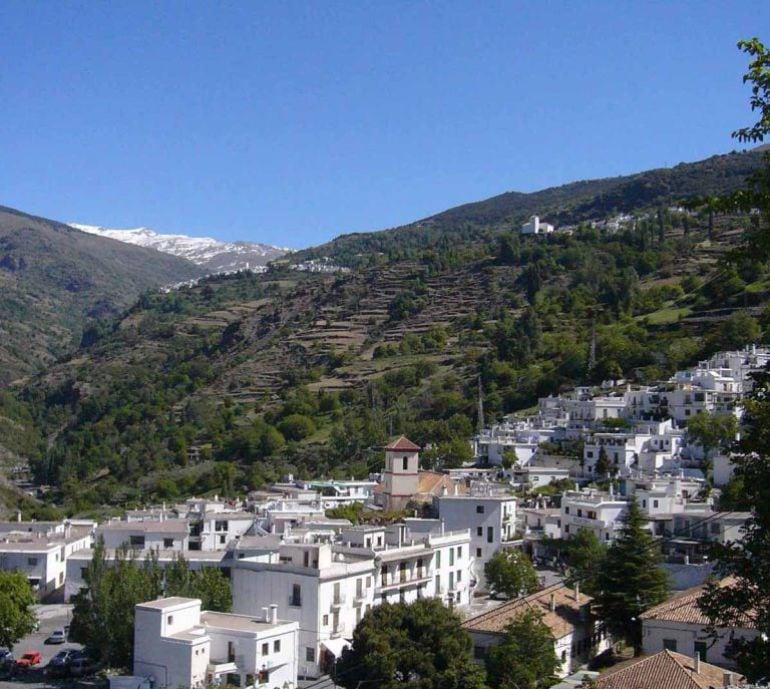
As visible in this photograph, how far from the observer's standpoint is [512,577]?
3503 centimetres

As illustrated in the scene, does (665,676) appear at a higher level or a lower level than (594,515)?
lower

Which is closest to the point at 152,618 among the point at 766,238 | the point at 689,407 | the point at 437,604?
the point at 437,604

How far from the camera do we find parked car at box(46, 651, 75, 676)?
2816cm

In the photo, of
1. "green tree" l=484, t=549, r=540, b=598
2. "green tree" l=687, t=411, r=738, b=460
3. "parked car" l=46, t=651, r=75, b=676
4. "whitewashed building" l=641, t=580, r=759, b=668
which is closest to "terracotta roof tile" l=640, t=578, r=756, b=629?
"whitewashed building" l=641, t=580, r=759, b=668

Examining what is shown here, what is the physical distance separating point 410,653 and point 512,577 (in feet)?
34.4

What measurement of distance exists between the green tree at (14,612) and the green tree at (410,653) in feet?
32.0

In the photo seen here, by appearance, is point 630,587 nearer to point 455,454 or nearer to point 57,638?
point 57,638

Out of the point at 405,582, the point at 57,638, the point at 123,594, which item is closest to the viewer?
the point at 123,594

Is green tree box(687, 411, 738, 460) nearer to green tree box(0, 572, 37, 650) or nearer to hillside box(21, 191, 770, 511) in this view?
hillside box(21, 191, 770, 511)

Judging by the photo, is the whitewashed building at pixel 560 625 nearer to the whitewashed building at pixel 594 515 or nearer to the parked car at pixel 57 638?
the whitewashed building at pixel 594 515

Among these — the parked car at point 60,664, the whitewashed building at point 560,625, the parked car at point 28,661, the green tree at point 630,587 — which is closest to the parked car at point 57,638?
the parked car at point 28,661

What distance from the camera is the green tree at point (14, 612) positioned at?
98.1 feet

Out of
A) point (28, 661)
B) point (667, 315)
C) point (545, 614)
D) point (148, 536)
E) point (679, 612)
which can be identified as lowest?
point (28, 661)

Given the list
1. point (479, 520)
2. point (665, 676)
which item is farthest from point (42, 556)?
point (665, 676)
